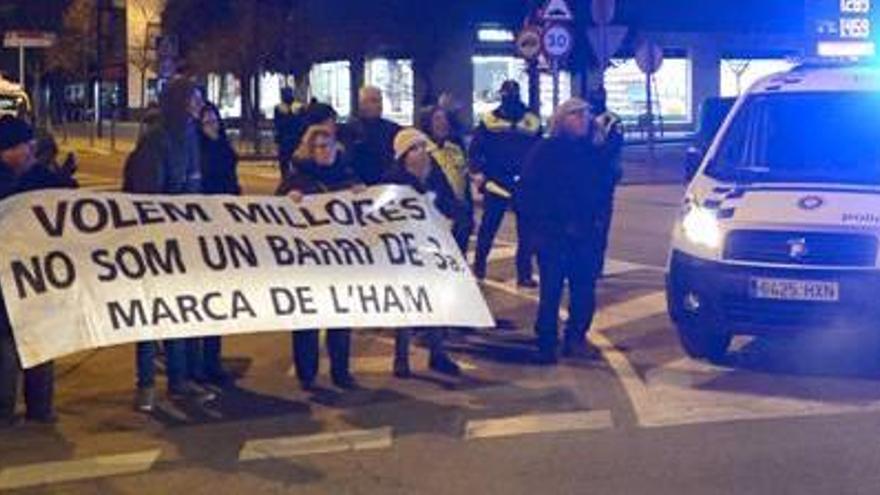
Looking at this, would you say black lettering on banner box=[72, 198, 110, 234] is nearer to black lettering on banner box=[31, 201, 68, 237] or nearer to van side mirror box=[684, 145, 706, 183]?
black lettering on banner box=[31, 201, 68, 237]

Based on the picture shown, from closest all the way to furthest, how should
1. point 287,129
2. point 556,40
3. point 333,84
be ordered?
point 287,129, point 556,40, point 333,84

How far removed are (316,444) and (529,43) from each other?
16570mm

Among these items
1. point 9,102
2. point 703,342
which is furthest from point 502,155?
point 9,102

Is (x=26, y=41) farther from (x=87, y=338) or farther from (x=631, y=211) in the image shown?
(x=87, y=338)

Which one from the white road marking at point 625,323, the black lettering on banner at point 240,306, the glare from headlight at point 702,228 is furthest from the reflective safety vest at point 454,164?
the black lettering on banner at point 240,306

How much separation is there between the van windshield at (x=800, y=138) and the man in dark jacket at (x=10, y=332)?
4.54 metres

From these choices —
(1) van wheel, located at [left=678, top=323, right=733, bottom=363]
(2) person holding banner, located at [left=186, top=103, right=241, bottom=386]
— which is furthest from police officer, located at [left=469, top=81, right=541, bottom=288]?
(2) person holding banner, located at [left=186, top=103, right=241, bottom=386]

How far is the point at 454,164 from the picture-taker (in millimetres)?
13258

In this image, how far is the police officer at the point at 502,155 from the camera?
51.1ft

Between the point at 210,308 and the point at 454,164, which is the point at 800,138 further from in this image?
the point at 210,308

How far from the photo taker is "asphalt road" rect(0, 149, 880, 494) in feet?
26.8

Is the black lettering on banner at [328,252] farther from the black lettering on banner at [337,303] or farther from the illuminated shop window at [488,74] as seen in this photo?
the illuminated shop window at [488,74]

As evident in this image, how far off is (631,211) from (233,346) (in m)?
13.5

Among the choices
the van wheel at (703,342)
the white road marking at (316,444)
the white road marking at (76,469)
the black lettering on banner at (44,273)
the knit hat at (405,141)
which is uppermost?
the knit hat at (405,141)
